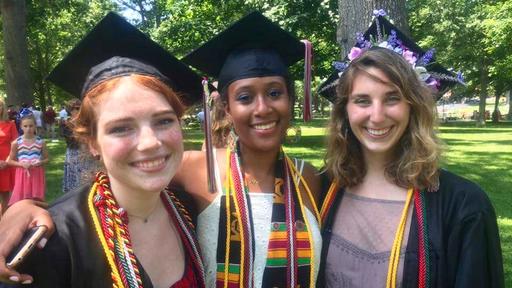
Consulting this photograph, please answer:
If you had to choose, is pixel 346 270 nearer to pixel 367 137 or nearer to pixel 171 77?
pixel 367 137

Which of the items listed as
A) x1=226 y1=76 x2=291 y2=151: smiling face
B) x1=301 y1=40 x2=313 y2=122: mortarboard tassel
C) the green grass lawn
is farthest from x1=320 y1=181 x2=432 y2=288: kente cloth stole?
the green grass lawn

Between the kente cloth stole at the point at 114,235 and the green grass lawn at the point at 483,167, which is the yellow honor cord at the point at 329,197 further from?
the green grass lawn at the point at 483,167

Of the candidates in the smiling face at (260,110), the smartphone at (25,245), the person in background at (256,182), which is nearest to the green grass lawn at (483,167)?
the person in background at (256,182)

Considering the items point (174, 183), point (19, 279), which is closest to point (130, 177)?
point (19, 279)

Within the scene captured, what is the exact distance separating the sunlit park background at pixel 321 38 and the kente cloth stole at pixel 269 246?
411 millimetres

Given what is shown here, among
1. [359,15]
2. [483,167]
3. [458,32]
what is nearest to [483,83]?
[458,32]

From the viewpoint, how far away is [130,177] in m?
1.86

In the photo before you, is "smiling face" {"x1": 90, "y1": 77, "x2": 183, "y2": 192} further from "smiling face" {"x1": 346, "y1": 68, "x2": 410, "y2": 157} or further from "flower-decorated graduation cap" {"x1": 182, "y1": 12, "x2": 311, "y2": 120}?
"smiling face" {"x1": 346, "y1": 68, "x2": 410, "y2": 157}

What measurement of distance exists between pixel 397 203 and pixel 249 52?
3.61ft

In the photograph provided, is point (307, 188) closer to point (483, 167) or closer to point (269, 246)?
point (269, 246)

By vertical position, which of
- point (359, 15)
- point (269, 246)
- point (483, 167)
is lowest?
point (483, 167)

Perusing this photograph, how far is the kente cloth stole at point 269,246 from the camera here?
2.46m

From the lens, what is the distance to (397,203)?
8.11 feet

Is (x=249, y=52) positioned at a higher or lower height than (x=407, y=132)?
higher
